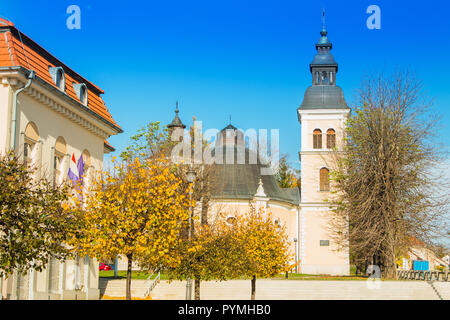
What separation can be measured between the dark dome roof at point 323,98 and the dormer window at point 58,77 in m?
36.1

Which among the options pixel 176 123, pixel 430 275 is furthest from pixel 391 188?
pixel 176 123

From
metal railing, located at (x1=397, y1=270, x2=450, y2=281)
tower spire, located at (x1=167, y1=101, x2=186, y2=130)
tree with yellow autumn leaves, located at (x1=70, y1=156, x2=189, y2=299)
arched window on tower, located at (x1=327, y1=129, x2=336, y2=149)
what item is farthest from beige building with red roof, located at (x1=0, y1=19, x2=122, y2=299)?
tower spire, located at (x1=167, y1=101, x2=186, y2=130)

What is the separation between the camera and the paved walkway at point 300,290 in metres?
31.6

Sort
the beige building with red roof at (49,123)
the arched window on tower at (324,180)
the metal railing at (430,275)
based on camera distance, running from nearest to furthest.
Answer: the beige building with red roof at (49,123), the metal railing at (430,275), the arched window on tower at (324,180)

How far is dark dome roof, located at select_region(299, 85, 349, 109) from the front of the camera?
56.9m

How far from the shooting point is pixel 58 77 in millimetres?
23594

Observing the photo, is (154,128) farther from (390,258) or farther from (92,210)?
(92,210)

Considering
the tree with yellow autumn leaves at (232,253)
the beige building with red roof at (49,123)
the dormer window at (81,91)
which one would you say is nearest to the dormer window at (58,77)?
the beige building with red roof at (49,123)

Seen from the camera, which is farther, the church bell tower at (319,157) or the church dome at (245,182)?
the church dome at (245,182)

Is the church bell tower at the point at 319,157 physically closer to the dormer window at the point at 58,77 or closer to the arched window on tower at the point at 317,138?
the arched window on tower at the point at 317,138

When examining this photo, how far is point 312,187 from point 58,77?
37049 millimetres

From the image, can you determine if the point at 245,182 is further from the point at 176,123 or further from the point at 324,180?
the point at 176,123

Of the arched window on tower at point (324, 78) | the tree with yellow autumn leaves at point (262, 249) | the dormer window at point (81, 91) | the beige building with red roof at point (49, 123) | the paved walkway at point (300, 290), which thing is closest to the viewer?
the beige building with red roof at point (49, 123)
